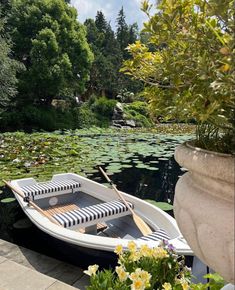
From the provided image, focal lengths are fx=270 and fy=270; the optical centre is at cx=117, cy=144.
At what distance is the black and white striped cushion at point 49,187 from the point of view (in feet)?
12.3

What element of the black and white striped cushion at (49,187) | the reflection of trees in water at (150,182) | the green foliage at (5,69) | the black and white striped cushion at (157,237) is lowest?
the reflection of trees in water at (150,182)

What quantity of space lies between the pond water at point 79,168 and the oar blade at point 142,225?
873mm

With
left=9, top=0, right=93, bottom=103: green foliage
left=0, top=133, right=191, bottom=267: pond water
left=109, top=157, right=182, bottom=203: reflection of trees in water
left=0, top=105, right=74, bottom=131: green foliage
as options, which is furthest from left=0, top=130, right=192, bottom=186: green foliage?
left=9, top=0, right=93, bottom=103: green foliage

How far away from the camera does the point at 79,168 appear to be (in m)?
6.57

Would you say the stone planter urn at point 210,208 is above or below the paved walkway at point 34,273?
above

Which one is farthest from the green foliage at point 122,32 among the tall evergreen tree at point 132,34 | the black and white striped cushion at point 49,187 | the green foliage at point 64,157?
the black and white striped cushion at point 49,187

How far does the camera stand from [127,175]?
6.46 metres

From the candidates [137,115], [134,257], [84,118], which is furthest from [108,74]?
[134,257]

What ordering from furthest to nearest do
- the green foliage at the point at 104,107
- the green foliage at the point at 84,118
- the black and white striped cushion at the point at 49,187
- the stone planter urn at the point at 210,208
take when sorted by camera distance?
the green foliage at the point at 104,107
the green foliage at the point at 84,118
the black and white striped cushion at the point at 49,187
the stone planter urn at the point at 210,208

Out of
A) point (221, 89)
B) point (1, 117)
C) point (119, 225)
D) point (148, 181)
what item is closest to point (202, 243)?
point (221, 89)

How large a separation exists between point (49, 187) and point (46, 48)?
13.6 metres

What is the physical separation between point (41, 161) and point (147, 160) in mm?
3015

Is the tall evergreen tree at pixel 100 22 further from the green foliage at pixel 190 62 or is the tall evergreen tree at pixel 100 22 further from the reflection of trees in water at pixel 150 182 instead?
the green foliage at pixel 190 62

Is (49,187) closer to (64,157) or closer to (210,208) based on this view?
(210,208)
